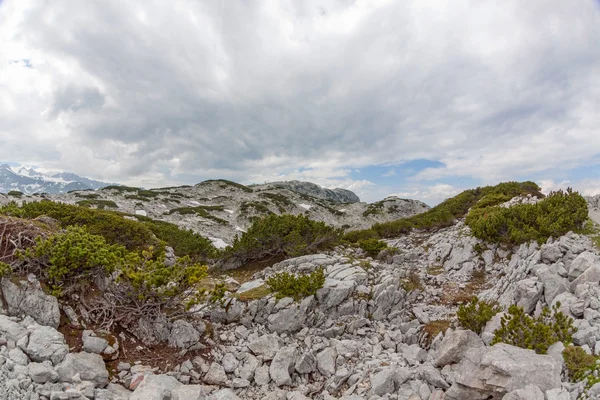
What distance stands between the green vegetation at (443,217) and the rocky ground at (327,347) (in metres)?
14.2

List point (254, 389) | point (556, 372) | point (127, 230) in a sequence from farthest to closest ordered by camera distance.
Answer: point (127, 230) < point (254, 389) < point (556, 372)

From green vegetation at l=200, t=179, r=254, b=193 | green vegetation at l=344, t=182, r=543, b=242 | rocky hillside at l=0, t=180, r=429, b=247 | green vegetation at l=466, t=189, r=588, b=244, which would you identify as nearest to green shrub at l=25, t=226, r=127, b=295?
green vegetation at l=344, t=182, r=543, b=242

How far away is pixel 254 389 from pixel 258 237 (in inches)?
456

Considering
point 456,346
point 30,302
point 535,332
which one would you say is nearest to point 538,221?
point 535,332

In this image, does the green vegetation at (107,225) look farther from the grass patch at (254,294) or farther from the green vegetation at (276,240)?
the grass patch at (254,294)

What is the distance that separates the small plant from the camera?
48.3 ft

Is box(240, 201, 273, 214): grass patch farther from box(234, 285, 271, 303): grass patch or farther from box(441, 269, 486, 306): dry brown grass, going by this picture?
box(234, 285, 271, 303): grass patch

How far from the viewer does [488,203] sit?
33875 mm

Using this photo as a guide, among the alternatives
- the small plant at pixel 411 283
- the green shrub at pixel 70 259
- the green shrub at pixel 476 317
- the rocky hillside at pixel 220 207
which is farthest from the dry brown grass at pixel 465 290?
the rocky hillside at pixel 220 207

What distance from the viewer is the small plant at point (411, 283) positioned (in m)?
14.7

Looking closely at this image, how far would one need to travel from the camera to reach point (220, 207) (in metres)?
68.6

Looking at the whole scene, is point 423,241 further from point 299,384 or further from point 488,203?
point 299,384

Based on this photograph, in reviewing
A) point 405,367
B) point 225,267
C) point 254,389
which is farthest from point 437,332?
point 225,267

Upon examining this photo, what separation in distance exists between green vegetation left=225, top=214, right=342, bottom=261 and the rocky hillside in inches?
794
